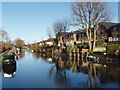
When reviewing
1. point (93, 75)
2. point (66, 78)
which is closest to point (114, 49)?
point (93, 75)

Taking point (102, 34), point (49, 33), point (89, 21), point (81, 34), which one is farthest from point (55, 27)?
point (89, 21)

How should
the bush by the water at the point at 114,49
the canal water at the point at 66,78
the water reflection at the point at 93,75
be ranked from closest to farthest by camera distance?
1. the canal water at the point at 66,78
2. the water reflection at the point at 93,75
3. the bush by the water at the point at 114,49

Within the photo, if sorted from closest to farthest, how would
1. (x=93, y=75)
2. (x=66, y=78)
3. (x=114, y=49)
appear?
(x=66, y=78), (x=93, y=75), (x=114, y=49)

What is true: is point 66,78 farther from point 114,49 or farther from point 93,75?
point 114,49

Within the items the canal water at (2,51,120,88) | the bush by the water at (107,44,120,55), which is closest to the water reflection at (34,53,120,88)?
the canal water at (2,51,120,88)

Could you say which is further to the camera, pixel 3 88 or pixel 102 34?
pixel 102 34

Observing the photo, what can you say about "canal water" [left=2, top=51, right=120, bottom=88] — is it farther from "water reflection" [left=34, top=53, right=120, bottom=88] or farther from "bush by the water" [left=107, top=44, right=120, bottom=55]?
"bush by the water" [left=107, top=44, right=120, bottom=55]

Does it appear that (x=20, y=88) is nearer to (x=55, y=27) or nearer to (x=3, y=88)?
(x=3, y=88)

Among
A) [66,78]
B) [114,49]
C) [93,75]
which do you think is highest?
[114,49]

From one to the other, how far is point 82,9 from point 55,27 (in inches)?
1205

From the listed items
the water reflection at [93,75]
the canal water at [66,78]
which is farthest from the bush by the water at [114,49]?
the canal water at [66,78]

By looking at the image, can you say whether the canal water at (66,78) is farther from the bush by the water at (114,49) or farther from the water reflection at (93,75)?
the bush by the water at (114,49)

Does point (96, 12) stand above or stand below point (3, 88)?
above

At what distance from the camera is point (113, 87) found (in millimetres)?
11422
